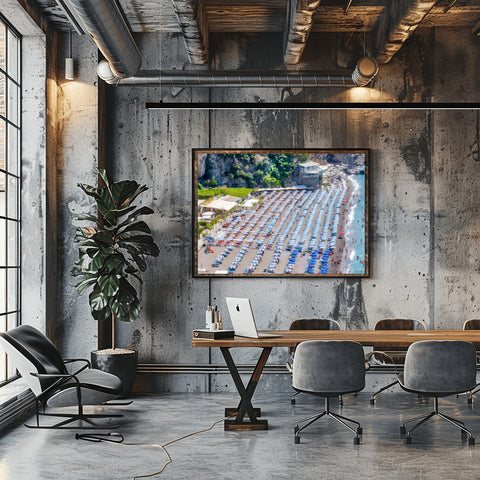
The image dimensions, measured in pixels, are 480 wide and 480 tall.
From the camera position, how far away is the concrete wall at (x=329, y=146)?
24.4 feet

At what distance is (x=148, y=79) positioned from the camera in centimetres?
713

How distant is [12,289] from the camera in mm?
6523

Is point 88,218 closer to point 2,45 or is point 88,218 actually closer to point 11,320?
point 11,320

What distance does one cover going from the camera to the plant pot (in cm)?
668

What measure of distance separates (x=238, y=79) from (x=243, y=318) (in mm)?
2974

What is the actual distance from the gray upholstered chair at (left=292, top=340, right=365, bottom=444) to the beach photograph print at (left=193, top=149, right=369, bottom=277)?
2.58 meters

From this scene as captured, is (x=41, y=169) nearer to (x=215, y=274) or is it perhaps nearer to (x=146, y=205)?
(x=146, y=205)

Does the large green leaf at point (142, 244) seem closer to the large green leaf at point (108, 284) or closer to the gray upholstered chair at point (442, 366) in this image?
the large green leaf at point (108, 284)

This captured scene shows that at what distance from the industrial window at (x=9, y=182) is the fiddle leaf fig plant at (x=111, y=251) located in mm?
653

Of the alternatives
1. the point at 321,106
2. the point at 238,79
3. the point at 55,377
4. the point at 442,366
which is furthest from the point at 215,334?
the point at 238,79

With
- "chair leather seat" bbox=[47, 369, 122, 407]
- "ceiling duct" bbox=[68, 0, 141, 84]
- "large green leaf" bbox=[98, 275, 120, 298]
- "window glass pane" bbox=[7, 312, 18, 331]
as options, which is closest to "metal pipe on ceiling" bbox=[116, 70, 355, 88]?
"ceiling duct" bbox=[68, 0, 141, 84]

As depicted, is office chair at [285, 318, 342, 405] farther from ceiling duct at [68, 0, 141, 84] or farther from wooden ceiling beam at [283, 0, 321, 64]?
ceiling duct at [68, 0, 141, 84]

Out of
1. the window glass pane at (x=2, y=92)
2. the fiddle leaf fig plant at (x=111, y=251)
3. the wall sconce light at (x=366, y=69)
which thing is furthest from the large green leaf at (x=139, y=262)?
the wall sconce light at (x=366, y=69)

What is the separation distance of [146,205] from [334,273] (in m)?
2.43
